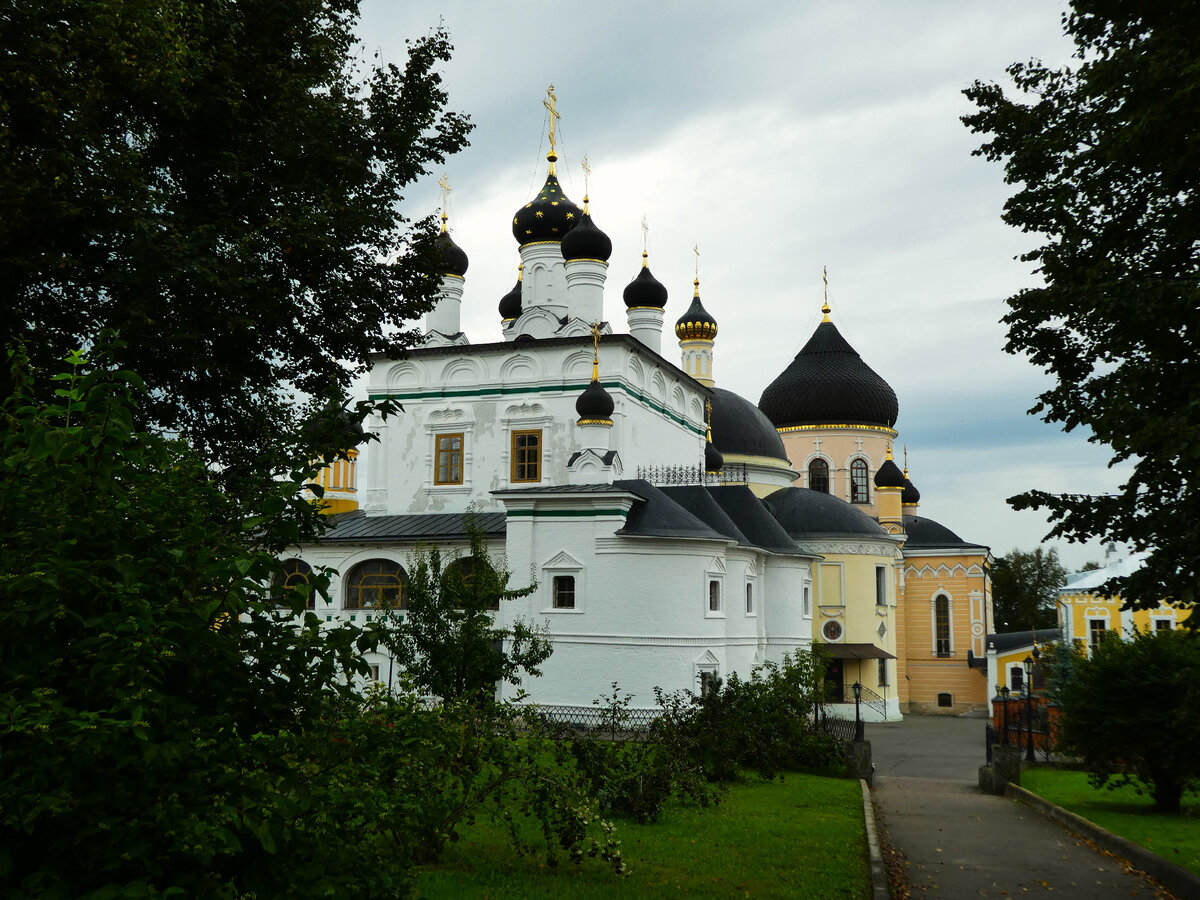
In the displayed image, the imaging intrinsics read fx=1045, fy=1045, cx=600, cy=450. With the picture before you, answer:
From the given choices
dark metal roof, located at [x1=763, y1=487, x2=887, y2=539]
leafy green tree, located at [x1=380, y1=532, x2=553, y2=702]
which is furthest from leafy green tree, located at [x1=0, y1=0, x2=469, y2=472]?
dark metal roof, located at [x1=763, y1=487, x2=887, y2=539]

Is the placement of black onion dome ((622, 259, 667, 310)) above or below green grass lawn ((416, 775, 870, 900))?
above

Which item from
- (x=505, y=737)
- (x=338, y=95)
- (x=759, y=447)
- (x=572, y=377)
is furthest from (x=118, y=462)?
(x=759, y=447)

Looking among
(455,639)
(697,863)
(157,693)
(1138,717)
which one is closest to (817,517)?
(1138,717)

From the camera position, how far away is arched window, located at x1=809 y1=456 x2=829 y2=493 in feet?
132

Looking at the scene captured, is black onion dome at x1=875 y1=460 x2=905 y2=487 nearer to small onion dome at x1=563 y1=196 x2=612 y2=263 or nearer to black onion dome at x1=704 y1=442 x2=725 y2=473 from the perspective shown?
black onion dome at x1=704 y1=442 x2=725 y2=473

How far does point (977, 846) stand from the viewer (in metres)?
10.9

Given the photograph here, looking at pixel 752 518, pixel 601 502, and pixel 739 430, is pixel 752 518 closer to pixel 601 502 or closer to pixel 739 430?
pixel 601 502

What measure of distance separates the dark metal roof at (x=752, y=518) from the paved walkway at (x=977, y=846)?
26.4 feet

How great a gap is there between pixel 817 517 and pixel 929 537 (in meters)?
9.77

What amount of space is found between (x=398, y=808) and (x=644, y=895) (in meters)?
3.32

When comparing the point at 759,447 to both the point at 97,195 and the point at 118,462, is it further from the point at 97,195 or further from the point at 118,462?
the point at 118,462

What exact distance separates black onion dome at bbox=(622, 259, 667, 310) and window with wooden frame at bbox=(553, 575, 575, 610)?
995 cm

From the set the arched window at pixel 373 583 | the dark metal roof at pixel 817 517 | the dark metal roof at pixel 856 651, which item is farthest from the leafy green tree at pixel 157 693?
the dark metal roof at pixel 817 517

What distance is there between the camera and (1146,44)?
7125 millimetres
